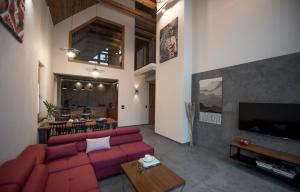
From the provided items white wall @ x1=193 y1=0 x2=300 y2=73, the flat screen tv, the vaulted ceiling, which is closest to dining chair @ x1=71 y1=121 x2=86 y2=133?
the vaulted ceiling

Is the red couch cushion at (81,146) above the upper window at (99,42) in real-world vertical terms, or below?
below

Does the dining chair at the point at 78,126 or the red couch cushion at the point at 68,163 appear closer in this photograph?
the red couch cushion at the point at 68,163

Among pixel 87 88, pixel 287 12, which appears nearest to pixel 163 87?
pixel 287 12

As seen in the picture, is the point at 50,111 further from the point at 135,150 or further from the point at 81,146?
the point at 135,150

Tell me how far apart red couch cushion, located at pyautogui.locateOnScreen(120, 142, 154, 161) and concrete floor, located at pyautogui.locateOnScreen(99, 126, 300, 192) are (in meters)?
0.42

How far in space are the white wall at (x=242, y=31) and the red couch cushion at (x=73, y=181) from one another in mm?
4115

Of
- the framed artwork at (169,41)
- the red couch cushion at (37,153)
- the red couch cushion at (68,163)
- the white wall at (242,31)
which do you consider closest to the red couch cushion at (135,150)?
the red couch cushion at (68,163)

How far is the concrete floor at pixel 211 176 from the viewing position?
2.46m

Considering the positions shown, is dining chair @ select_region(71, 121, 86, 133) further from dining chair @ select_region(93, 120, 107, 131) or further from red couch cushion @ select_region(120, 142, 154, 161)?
red couch cushion @ select_region(120, 142, 154, 161)

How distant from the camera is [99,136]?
3.24 meters

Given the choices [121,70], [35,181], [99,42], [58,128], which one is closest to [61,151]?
[35,181]

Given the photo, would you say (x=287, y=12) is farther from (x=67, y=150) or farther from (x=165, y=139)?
(x=67, y=150)

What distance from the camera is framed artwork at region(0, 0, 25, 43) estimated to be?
168cm

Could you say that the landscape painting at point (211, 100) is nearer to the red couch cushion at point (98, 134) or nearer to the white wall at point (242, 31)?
the white wall at point (242, 31)
